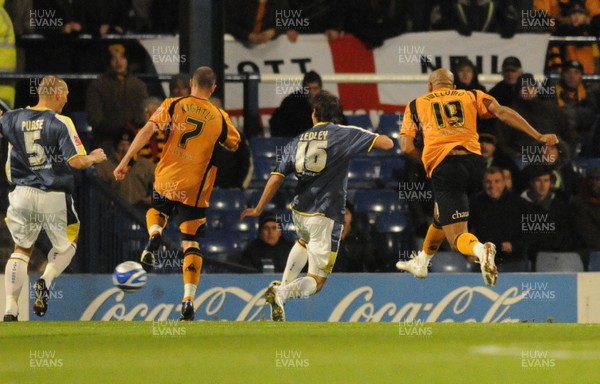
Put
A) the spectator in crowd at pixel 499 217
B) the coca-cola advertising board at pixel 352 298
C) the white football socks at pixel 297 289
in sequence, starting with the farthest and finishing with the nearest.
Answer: the spectator in crowd at pixel 499 217, the coca-cola advertising board at pixel 352 298, the white football socks at pixel 297 289

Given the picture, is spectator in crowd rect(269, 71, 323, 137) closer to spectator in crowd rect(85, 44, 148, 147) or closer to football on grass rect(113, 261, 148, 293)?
spectator in crowd rect(85, 44, 148, 147)

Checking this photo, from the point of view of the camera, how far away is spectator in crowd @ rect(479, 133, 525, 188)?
17859mm

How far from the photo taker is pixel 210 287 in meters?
15.6

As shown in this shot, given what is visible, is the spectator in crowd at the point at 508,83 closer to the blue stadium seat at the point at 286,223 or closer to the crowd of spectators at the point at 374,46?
the crowd of spectators at the point at 374,46

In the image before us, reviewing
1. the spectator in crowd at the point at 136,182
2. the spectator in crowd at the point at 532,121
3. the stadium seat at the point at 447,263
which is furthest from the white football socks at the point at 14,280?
the spectator in crowd at the point at 532,121

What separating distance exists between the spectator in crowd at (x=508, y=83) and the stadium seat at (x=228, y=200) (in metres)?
3.93

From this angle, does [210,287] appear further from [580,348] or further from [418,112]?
[580,348]

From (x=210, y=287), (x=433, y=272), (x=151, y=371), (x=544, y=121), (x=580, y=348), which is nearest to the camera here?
(x=151, y=371)

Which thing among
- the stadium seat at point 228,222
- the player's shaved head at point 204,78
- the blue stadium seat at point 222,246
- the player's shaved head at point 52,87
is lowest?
the blue stadium seat at point 222,246

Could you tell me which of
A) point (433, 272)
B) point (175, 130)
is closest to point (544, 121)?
point (433, 272)

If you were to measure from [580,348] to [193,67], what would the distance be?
8.48 metres

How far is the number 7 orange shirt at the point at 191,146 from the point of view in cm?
1352

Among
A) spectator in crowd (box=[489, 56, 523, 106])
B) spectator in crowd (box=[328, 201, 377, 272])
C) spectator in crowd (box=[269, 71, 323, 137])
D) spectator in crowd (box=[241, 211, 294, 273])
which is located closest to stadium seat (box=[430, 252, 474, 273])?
spectator in crowd (box=[328, 201, 377, 272])

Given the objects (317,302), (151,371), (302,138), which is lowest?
(317,302)
